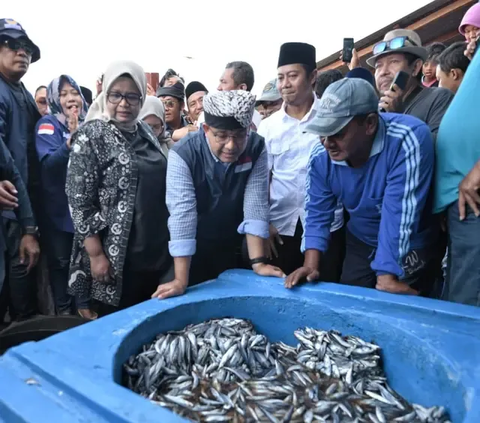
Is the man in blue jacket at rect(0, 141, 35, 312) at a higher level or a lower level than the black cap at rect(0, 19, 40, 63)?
lower

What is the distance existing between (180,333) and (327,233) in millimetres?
1002

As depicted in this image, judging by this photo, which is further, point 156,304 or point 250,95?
point 250,95

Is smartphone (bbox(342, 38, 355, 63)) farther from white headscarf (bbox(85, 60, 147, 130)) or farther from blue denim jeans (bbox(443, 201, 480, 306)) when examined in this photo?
blue denim jeans (bbox(443, 201, 480, 306))

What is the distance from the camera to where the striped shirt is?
6.54 ft

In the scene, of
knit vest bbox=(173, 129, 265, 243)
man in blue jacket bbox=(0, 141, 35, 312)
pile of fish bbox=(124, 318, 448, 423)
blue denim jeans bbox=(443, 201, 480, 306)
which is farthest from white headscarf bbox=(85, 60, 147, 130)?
blue denim jeans bbox=(443, 201, 480, 306)

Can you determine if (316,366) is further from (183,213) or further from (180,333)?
(183,213)

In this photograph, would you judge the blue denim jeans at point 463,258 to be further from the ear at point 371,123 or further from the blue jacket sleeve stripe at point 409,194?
the ear at point 371,123

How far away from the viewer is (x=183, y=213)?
219 centimetres

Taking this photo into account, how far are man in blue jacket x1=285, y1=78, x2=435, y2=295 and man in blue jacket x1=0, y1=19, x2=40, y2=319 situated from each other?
1.86 meters

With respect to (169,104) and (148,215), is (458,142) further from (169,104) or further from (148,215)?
(169,104)

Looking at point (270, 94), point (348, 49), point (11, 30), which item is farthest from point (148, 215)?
point (348, 49)

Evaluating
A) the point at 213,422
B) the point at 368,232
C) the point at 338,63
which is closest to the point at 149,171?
the point at 368,232

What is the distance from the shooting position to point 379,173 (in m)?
2.07

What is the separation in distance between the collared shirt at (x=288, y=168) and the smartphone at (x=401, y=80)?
54cm
